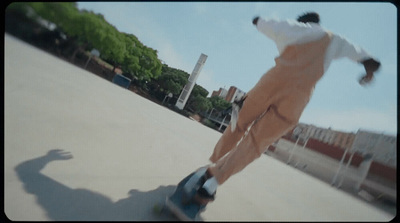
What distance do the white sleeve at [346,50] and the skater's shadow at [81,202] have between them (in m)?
1.14

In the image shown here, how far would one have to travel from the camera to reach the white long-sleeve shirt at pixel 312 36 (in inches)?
39.2

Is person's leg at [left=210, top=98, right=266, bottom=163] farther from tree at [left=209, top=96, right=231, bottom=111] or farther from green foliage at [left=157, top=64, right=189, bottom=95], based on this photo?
green foliage at [left=157, top=64, right=189, bottom=95]

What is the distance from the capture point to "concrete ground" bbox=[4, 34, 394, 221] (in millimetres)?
814

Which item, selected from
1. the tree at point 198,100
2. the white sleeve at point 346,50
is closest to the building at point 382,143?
the white sleeve at point 346,50

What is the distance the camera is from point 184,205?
0.93m

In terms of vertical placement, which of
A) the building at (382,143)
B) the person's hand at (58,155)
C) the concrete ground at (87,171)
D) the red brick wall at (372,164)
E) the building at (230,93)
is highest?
the building at (382,143)

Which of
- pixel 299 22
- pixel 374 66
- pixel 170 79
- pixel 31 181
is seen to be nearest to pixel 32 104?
pixel 31 181

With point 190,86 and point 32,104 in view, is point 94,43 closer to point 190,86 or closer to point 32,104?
point 190,86

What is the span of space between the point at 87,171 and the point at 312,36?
4.73ft

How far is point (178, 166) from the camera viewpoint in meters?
1.68

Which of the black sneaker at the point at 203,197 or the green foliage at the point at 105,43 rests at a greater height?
the green foliage at the point at 105,43

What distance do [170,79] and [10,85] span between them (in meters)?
1.36

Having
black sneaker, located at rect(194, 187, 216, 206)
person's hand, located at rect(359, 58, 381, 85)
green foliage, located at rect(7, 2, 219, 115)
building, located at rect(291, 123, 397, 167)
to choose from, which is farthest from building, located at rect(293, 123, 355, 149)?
green foliage, located at rect(7, 2, 219, 115)

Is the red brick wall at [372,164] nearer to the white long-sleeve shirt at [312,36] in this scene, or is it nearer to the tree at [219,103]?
the white long-sleeve shirt at [312,36]
